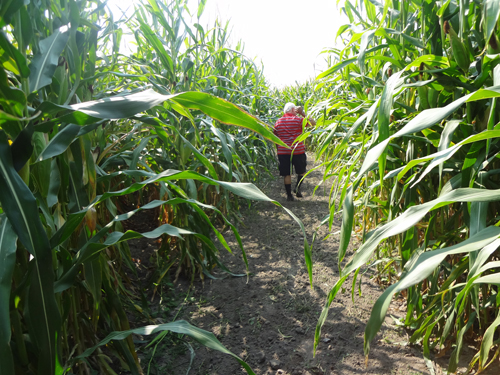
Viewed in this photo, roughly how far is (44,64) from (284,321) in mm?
1525

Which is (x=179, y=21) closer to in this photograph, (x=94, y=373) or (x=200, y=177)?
(x=200, y=177)

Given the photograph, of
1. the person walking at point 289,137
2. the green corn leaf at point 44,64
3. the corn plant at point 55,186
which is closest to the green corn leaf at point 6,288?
the corn plant at point 55,186

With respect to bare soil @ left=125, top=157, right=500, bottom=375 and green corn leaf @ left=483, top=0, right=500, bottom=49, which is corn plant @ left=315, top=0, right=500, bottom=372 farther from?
bare soil @ left=125, top=157, right=500, bottom=375

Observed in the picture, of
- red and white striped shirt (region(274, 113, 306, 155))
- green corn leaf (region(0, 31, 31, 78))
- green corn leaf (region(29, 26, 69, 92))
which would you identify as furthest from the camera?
red and white striped shirt (region(274, 113, 306, 155))

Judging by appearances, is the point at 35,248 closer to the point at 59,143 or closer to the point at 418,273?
the point at 59,143

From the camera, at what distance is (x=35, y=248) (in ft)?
1.87

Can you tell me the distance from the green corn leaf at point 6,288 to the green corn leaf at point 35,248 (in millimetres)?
44

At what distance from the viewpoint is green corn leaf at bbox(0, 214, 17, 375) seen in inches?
20.2

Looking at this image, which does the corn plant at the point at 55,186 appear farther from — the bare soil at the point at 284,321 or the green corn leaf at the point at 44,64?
the bare soil at the point at 284,321

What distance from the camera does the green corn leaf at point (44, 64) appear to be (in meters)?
0.71

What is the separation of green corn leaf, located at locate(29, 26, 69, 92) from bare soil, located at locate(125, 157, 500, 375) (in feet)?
2.91

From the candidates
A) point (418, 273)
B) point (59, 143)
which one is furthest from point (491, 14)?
point (59, 143)

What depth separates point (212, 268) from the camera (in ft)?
7.10

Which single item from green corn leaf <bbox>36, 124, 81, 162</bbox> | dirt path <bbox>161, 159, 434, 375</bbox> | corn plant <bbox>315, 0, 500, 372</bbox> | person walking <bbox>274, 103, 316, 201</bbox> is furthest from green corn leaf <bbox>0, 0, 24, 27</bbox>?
person walking <bbox>274, 103, 316, 201</bbox>
